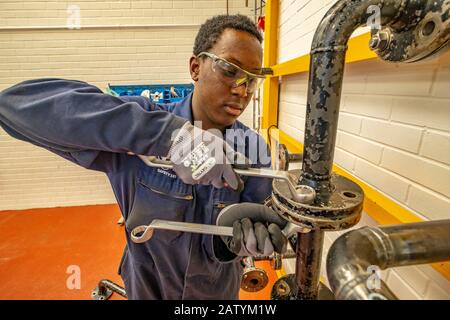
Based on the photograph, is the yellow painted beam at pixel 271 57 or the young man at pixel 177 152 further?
the yellow painted beam at pixel 271 57

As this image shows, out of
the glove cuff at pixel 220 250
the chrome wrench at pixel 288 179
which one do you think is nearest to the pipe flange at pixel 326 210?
the chrome wrench at pixel 288 179

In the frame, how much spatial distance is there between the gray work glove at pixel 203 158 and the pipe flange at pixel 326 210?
0.13 m

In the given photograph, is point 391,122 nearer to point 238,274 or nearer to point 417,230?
point 417,230

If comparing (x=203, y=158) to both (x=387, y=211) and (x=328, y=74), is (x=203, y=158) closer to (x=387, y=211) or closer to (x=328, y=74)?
(x=328, y=74)

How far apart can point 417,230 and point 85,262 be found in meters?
2.36

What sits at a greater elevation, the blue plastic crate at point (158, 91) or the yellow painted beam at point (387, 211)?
the blue plastic crate at point (158, 91)

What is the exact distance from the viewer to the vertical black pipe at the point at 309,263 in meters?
0.46

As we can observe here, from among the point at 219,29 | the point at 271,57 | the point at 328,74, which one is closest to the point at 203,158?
the point at 328,74

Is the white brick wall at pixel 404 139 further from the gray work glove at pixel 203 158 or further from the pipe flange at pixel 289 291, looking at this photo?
the gray work glove at pixel 203 158

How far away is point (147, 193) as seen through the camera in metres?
0.81

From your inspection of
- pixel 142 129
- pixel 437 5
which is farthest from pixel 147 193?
pixel 437 5

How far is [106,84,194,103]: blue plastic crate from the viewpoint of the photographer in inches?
102

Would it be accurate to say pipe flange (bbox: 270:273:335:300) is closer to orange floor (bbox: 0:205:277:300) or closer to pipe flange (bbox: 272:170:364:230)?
pipe flange (bbox: 272:170:364:230)

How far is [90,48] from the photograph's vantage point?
2592mm
